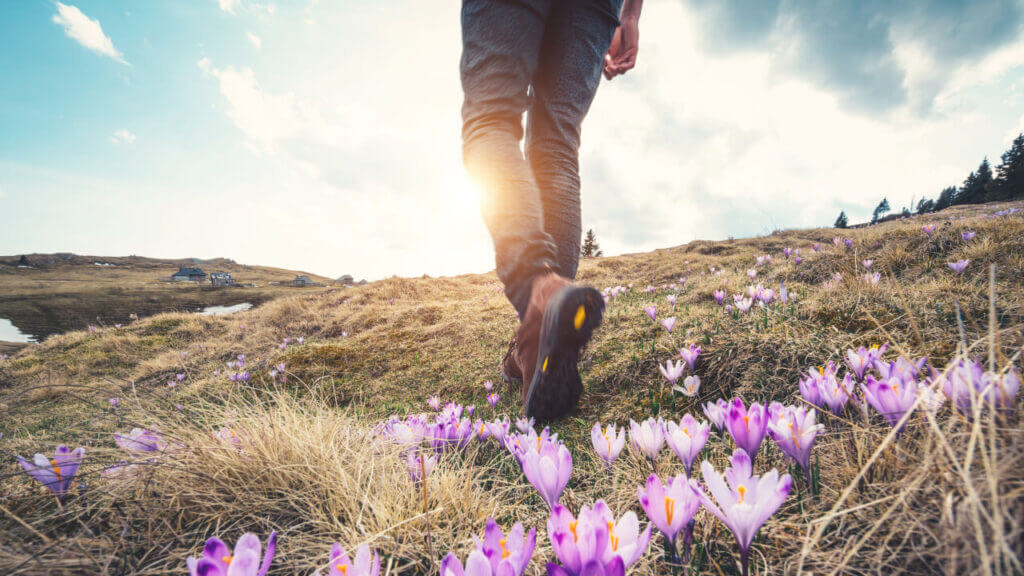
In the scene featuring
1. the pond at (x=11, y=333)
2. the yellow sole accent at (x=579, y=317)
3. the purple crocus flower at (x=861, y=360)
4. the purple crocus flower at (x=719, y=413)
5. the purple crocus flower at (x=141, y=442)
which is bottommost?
the pond at (x=11, y=333)

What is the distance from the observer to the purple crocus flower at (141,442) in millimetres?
1237

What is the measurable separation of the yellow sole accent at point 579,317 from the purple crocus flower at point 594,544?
57 cm

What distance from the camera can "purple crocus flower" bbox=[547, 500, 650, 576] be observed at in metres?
0.61

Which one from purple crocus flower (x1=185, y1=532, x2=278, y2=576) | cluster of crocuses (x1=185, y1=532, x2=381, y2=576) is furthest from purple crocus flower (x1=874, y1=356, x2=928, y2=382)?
purple crocus flower (x1=185, y1=532, x2=278, y2=576)

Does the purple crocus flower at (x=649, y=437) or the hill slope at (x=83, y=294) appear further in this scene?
the hill slope at (x=83, y=294)

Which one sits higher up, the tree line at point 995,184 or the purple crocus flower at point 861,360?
the tree line at point 995,184

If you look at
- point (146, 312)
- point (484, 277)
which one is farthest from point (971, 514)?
point (146, 312)

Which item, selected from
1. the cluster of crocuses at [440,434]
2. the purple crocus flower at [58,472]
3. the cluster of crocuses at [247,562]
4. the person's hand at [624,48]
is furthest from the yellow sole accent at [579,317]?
the person's hand at [624,48]

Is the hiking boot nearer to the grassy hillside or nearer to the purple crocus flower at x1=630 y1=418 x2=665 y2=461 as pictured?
the grassy hillside

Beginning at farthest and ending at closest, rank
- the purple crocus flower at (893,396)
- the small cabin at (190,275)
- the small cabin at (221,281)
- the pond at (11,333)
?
1. the small cabin at (190,275)
2. the small cabin at (221,281)
3. the pond at (11,333)
4. the purple crocus flower at (893,396)

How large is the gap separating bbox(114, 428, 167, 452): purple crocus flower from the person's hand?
3.11 metres

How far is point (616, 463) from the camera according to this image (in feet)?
4.39

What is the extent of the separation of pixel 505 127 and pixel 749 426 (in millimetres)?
1497

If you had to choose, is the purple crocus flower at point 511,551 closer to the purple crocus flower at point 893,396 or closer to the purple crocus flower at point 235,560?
the purple crocus flower at point 235,560
